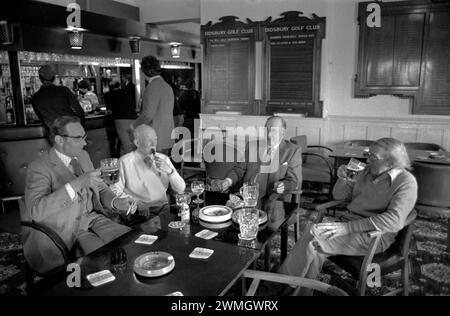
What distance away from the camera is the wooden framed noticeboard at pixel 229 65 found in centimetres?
555

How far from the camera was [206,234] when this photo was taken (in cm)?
208

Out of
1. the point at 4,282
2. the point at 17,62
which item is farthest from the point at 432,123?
the point at 17,62

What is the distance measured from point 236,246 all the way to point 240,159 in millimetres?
1796

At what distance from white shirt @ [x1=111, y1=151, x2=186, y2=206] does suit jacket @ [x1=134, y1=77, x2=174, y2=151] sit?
1397 mm

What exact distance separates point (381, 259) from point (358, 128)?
3266mm

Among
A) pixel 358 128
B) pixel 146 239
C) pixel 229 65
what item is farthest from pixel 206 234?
pixel 229 65

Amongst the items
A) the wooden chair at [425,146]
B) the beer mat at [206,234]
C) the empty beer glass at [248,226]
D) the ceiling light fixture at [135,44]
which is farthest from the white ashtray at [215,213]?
the ceiling light fixture at [135,44]

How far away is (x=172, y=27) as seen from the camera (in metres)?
9.41

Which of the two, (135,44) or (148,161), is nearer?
(148,161)

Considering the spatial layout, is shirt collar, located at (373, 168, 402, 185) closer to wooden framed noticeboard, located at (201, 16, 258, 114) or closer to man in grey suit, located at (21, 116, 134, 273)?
man in grey suit, located at (21, 116, 134, 273)

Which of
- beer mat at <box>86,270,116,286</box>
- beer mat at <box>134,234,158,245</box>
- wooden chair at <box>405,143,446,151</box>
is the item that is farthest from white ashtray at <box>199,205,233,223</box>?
wooden chair at <box>405,143,446,151</box>

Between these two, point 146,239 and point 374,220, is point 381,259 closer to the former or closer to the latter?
point 374,220

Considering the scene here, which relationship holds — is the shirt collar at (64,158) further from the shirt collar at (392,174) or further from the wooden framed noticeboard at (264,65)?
the wooden framed noticeboard at (264,65)

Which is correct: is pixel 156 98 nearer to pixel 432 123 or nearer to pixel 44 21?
pixel 44 21
